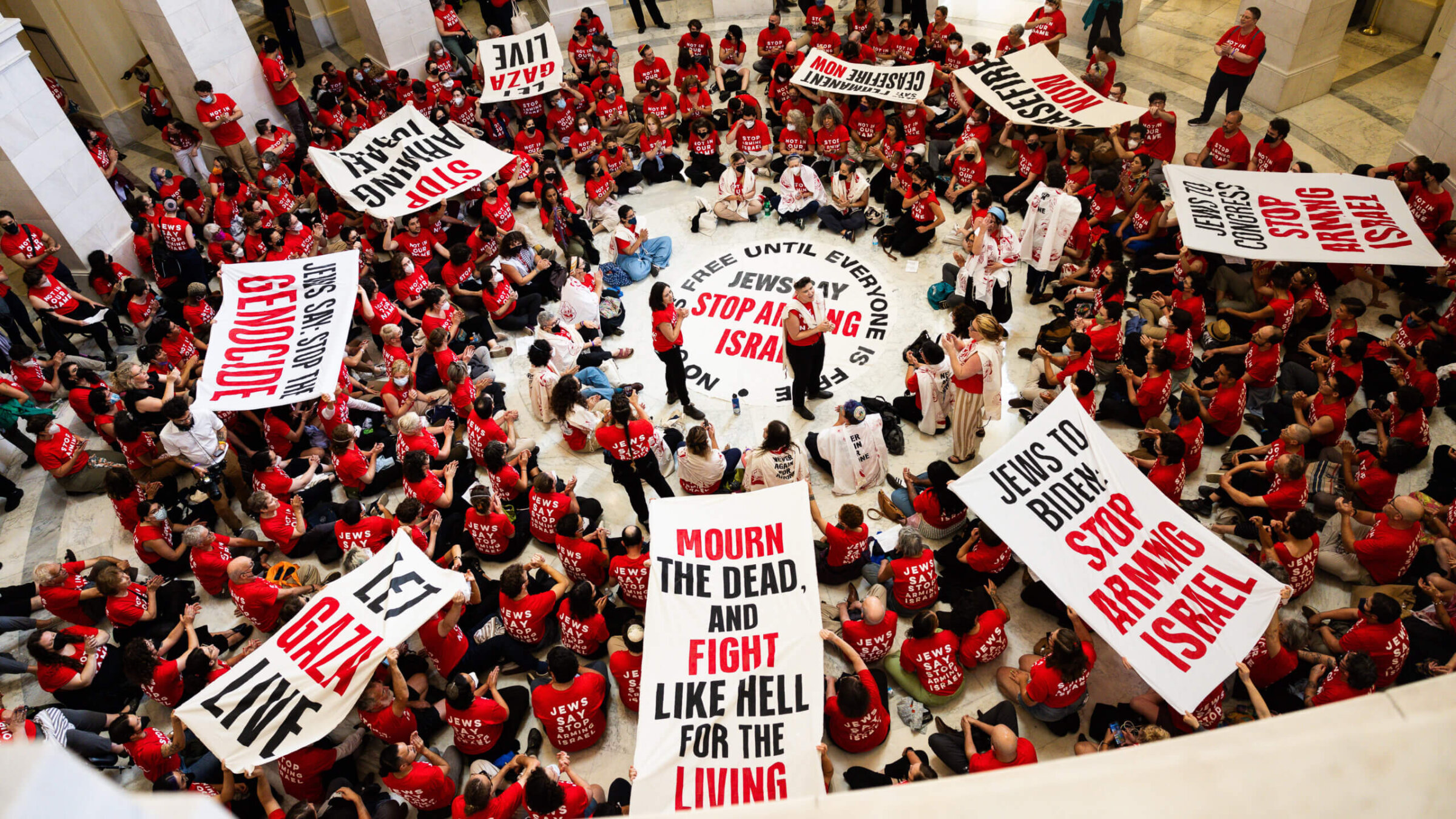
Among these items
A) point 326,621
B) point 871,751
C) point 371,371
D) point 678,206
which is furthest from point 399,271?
point 871,751

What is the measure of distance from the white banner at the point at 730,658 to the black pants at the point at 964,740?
139 cm

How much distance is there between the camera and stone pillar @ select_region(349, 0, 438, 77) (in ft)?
57.7

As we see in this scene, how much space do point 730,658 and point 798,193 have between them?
932 centimetres

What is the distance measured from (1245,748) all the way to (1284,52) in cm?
1670

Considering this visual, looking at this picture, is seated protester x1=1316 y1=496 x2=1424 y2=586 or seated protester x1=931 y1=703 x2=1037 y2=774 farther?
seated protester x1=1316 y1=496 x2=1424 y2=586

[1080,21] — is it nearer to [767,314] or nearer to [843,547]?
[767,314]

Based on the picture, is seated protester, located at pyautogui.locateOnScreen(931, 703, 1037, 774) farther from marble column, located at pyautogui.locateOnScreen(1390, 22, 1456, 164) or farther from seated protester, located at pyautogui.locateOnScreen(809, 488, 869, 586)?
marble column, located at pyautogui.locateOnScreen(1390, 22, 1456, 164)

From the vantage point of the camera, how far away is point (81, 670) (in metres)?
8.59

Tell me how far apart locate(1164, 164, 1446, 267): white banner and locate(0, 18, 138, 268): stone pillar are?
15903 millimetres

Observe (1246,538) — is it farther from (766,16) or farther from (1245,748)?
(766,16)

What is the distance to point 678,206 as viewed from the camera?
50.4ft

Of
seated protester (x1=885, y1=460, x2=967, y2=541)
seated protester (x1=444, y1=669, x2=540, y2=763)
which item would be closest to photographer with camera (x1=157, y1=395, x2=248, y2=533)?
seated protester (x1=444, y1=669, x2=540, y2=763)

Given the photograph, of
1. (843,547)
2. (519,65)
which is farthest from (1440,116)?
(519,65)

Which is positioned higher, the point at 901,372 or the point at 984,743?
the point at 984,743
